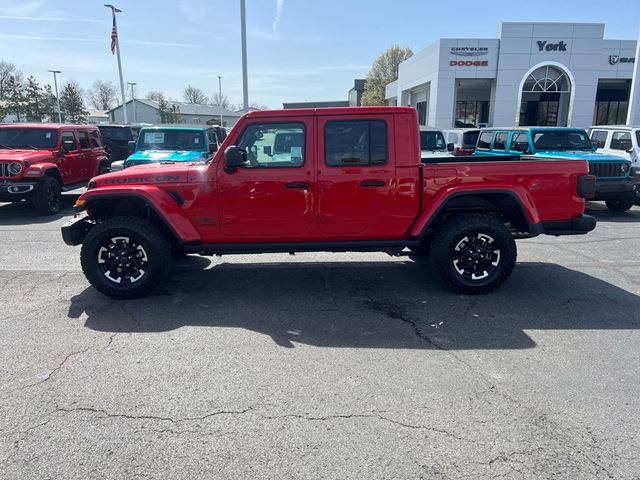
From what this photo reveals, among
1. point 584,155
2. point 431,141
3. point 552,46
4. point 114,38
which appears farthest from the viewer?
point 114,38

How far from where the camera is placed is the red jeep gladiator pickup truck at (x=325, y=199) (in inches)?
195

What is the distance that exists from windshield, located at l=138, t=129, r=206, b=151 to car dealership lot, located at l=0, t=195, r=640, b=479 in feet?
17.5

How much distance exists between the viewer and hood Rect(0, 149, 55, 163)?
958 centimetres

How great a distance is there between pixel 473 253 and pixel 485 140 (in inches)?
331

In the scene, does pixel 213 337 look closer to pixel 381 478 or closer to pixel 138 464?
pixel 138 464

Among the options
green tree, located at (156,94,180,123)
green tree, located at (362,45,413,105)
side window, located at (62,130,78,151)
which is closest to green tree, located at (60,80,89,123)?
green tree, located at (156,94,180,123)

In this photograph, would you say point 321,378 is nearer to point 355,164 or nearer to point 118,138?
point 355,164

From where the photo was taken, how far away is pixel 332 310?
4.80m

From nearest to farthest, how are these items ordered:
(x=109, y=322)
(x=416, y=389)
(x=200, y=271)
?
(x=416, y=389)
(x=109, y=322)
(x=200, y=271)

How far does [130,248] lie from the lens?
5109mm

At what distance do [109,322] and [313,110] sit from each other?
2.99 meters

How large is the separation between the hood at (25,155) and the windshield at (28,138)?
296mm

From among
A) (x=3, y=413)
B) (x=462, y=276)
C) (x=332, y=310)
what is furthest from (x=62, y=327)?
(x=462, y=276)

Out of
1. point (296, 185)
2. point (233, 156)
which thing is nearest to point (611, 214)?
point (296, 185)
